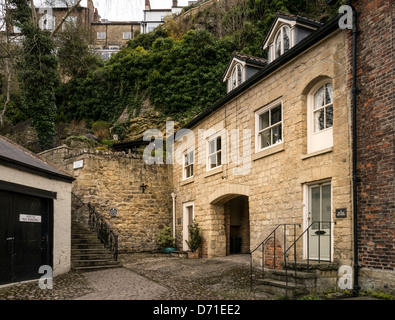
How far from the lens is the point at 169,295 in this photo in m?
8.71

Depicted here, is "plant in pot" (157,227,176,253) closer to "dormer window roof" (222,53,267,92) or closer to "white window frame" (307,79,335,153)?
"dormer window roof" (222,53,267,92)

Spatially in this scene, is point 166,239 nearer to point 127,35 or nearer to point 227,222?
point 227,222

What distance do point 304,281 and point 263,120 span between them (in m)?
5.49

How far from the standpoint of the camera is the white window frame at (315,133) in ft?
31.2

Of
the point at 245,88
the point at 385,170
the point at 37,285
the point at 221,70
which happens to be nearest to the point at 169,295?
the point at 37,285

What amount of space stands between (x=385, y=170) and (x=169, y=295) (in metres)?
5.01

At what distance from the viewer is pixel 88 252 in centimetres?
1386

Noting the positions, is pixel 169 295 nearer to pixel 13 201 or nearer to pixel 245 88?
pixel 13 201

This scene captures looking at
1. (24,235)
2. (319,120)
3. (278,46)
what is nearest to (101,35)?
(278,46)

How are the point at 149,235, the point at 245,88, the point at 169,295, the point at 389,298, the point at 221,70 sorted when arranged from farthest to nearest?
the point at 221,70, the point at 149,235, the point at 245,88, the point at 169,295, the point at 389,298

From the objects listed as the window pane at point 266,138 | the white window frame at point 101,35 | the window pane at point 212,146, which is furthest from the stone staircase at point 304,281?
the white window frame at point 101,35

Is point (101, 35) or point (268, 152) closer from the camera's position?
point (268, 152)

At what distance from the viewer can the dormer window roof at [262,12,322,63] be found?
37.3 feet

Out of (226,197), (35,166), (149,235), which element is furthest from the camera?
(149,235)
